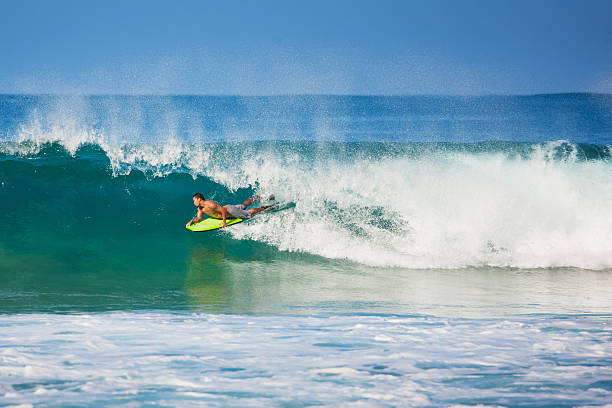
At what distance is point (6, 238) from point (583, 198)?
9.68m

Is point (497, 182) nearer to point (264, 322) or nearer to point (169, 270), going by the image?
point (169, 270)

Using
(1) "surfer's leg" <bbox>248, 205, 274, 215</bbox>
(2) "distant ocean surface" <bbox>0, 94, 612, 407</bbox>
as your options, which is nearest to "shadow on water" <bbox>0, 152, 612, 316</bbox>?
(2) "distant ocean surface" <bbox>0, 94, 612, 407</bbox>

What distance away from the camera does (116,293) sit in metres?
6.84

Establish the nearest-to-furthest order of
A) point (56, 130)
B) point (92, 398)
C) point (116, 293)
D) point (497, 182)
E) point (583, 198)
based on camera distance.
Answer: point (92, 398)
point (116, 293)
point (583, 198)
point (497, 182)
point (56, 130)

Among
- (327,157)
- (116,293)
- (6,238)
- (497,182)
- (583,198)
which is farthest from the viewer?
(327,157)

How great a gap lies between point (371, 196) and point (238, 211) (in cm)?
276

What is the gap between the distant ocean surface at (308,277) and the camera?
13.0 ft

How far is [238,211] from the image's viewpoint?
894cm

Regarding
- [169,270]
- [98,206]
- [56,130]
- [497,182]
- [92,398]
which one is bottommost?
[92,398]

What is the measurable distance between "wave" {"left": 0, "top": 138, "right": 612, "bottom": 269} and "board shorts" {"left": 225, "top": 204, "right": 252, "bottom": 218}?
67cm

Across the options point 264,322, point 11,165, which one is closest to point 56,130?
point 11,165

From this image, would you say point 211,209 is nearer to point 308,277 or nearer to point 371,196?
point 308,277

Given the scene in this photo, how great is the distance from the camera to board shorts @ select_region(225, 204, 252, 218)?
350 inches

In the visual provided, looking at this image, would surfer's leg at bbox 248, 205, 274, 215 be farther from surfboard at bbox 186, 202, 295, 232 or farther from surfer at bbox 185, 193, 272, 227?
surfboard at bbox 186, 202, 295, 232
